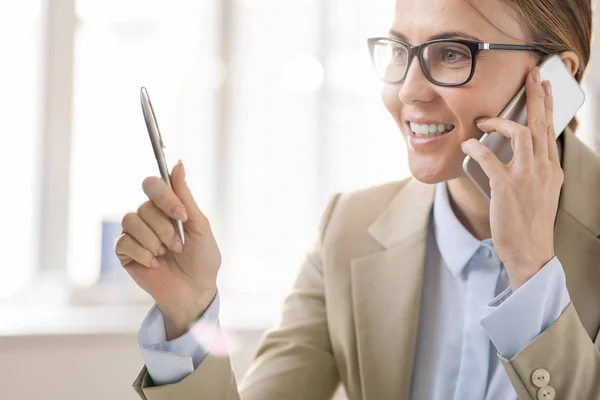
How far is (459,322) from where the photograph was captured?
142 centimetres

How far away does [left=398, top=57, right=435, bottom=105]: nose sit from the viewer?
130 cm

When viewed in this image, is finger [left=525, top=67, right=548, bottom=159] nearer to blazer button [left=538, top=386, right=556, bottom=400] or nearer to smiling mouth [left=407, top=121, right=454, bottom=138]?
smiling mouth [left=407, top=121, right=454, bottom=138]

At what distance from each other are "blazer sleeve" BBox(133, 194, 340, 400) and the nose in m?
0.39

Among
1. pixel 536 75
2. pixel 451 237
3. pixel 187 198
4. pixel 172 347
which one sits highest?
pixel 536 75

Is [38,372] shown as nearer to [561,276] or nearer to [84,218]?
[84,218]

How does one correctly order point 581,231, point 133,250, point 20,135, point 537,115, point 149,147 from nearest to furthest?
point 133,250
point 537,115
point 581,231
point 20,135
point 149,147

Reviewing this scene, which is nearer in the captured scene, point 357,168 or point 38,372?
point 38,372

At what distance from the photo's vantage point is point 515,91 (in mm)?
1324

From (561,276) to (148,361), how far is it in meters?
0.68

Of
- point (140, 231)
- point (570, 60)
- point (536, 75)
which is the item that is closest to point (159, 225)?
point (140, 231)

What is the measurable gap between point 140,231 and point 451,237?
0.67 m

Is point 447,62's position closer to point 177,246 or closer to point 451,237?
point 451,237

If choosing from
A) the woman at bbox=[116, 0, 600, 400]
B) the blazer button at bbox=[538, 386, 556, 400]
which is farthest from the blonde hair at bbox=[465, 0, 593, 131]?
the blazer button at bbox=[538, 386, 556, 400]

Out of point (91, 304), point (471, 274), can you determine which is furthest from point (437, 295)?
point (91, 304)
